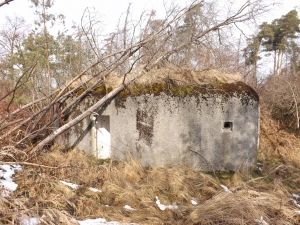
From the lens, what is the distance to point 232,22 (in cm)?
807

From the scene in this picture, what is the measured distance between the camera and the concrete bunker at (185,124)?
7.79 metres

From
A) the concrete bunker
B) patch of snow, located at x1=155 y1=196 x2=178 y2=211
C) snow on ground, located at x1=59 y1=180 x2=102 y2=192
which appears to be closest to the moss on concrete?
the concrete bunker

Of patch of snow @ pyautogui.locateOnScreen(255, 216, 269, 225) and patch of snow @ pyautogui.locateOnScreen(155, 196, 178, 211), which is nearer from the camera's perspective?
patch of snow @ pyautogui.locateOnScreen(255, 216, 269, 225)

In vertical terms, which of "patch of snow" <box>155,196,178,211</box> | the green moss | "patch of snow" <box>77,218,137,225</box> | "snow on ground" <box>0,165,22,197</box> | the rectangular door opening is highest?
the green moss

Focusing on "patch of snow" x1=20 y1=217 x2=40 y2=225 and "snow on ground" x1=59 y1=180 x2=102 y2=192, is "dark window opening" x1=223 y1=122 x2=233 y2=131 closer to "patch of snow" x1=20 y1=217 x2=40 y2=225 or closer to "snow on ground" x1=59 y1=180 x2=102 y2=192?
"snow on ground" x1=59 y1=180 x2=102 y2=192

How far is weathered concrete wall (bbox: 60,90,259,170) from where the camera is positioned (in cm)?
778

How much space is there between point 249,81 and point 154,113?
471 inches

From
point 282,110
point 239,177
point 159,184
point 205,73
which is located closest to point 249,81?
point 282,110

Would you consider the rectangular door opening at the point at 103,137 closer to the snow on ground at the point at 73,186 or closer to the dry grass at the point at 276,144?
the snow on ground at the point at 73,186

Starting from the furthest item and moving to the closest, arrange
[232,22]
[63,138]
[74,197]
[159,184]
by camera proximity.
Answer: [63,138] < [232,22] < [159,184] < [74,197]

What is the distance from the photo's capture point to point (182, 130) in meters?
7.80

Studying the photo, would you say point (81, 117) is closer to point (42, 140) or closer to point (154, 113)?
point (42, 140)

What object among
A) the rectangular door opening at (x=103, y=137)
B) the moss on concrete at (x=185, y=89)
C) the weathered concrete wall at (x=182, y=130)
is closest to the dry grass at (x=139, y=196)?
the weathered concrete wall at (x=182, y=130)

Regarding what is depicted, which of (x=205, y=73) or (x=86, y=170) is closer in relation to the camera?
(x=86, y=170)
